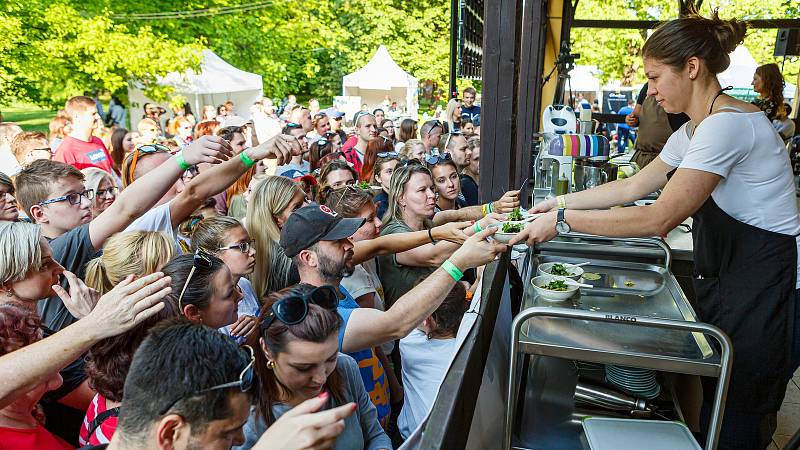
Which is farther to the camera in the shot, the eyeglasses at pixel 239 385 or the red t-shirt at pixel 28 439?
the red t-shirt at pixel 28 439

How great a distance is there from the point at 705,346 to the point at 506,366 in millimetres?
1002

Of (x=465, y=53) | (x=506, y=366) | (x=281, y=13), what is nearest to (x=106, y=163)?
(x=465, y=53)

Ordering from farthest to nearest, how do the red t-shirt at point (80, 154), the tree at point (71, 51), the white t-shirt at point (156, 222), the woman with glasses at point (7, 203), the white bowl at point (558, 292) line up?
1. the tree at point (71, 51)
2. the red t-shirt at point (80, 154)
3. the woman with glasses at point (7, 203)
4. the white t-shirt at point (156, 222)
5. the white bowl at point (558, 292)

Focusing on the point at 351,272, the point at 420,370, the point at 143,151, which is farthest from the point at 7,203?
the point at 420,370

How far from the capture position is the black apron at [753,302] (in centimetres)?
244

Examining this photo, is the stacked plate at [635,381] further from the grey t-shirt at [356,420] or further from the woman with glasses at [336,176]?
the woman with glasses at [336,176]

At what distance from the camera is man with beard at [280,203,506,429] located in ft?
7.83

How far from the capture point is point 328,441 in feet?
4.37

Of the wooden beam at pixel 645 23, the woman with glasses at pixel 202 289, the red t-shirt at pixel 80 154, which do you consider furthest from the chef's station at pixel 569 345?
the wooden beam at pixel 645 23

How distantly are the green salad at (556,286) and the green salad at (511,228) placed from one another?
331 millimetres

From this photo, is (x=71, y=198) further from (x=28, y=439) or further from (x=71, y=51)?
(x=71, y=51)

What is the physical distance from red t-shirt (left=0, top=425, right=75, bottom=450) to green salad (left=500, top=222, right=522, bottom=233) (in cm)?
204

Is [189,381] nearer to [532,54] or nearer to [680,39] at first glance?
[680,39]

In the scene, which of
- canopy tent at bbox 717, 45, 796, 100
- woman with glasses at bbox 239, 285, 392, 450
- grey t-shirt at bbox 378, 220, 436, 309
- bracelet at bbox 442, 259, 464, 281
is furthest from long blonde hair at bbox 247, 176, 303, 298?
canopy tent at bbox 717, 45, 796, 100
